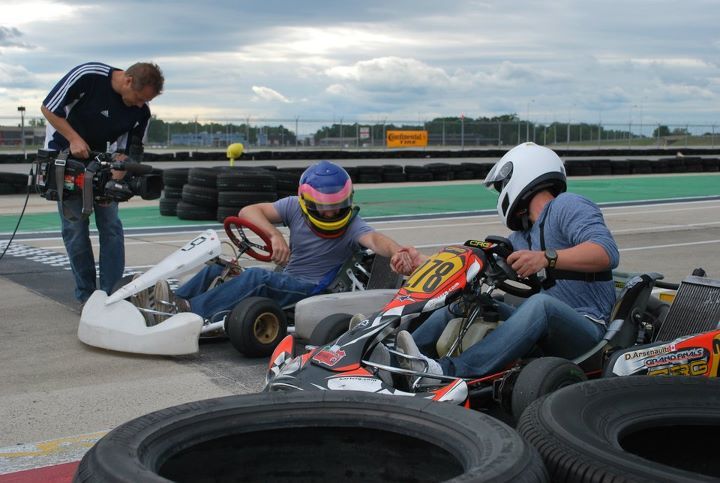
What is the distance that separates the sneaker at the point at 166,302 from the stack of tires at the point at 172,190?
810 cm

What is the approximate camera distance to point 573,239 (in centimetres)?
425

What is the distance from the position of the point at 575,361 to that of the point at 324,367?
1.11m

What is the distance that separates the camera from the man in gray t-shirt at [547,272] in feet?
12.7

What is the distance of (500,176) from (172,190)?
31.9ft

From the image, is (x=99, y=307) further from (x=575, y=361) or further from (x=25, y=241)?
(x=25, y=241)

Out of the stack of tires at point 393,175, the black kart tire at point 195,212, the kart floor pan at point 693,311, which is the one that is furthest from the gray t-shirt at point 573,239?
the stack of tires at point 393,175

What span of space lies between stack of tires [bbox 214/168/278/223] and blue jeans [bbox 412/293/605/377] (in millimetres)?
8289

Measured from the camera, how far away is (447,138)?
4725 cm

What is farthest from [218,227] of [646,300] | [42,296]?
[646,300]

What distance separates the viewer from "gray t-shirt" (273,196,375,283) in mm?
5707

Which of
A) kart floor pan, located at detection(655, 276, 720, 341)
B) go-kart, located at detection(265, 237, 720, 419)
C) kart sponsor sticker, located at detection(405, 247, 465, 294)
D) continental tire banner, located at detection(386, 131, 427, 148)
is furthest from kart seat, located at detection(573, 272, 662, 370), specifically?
continental tire banner, located at detection(386, 131, 427, 148)

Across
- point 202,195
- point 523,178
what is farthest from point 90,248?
point 202,195

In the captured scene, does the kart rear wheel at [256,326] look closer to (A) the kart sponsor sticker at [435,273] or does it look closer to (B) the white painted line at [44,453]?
(B) the white painted line at [44,453]

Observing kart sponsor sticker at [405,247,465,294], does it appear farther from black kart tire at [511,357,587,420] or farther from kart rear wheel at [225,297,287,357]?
kart rear wheel at [225,297,287,357]
